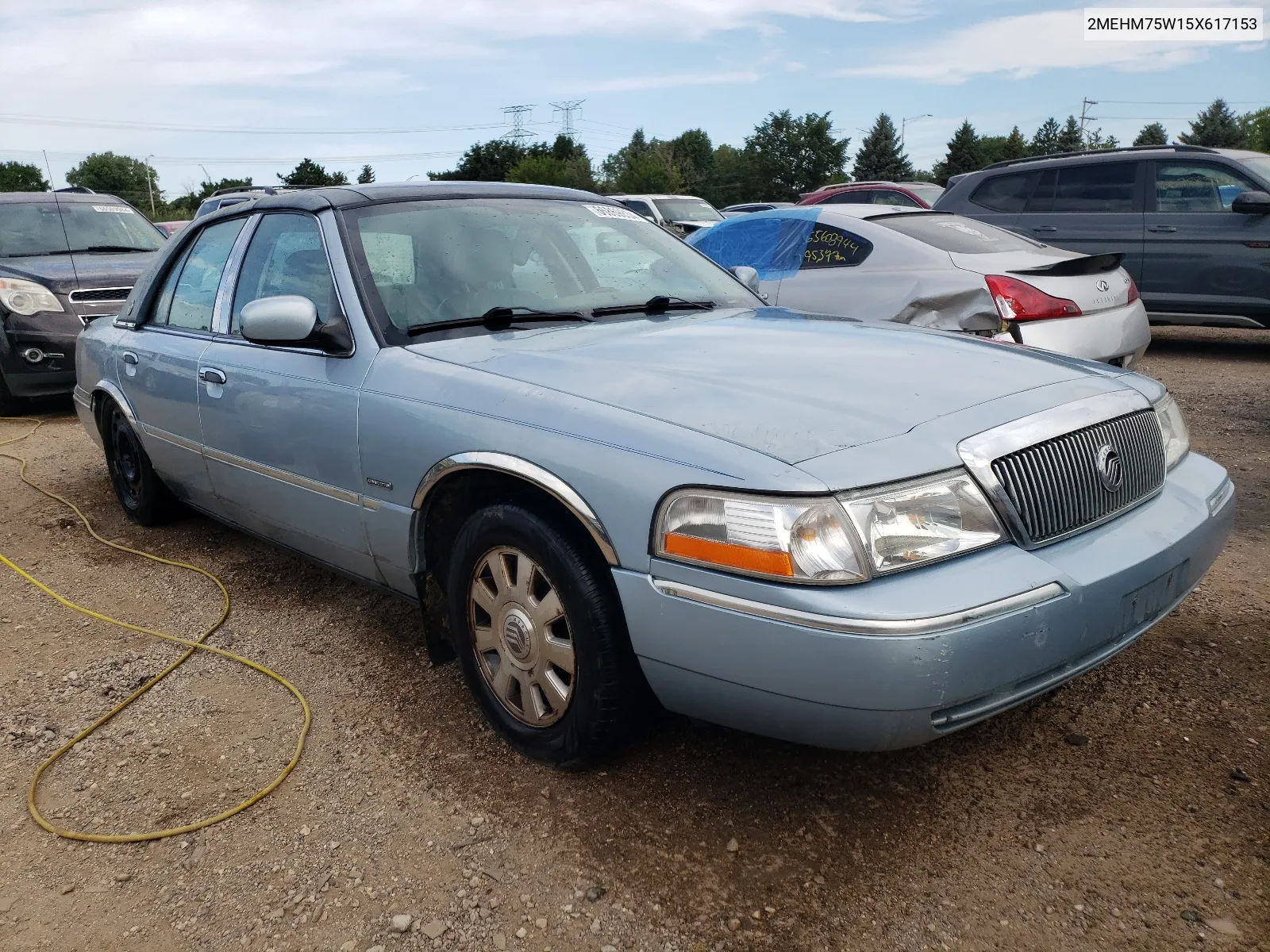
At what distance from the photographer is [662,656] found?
2.28 metres

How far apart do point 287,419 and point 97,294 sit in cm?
600

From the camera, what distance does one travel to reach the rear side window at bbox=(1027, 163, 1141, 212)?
8992 millimetres

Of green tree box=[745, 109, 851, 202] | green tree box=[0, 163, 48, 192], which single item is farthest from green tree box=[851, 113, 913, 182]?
green tree box=[0, 163, 48, 192]

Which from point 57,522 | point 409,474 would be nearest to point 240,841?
point 409,474

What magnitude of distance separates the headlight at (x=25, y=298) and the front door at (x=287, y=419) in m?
5.11

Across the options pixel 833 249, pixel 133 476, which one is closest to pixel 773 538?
pixel 133 476

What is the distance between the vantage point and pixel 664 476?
224cm

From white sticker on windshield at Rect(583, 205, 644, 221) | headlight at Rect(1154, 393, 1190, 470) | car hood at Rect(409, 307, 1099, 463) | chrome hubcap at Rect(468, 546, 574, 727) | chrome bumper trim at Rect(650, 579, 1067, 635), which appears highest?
white sticker on windshield at Rect(583, 205, 644, 221)

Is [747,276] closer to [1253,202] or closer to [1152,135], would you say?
[1253,202]

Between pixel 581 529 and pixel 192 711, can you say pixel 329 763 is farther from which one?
pixel 581 529

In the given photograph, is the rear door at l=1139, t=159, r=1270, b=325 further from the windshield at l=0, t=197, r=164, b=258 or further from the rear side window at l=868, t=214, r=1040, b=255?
the windshield at l=0, t=197, r=164, b=258

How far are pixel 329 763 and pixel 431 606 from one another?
0.52 meters

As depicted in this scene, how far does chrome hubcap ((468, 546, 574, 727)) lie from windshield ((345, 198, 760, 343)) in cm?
84

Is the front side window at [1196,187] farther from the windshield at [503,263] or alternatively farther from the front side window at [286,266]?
the front side window at [286,266]
